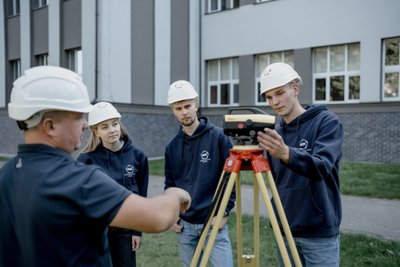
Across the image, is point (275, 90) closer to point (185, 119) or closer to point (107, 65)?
point (185, 119)

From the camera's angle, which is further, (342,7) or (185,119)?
(342,7)

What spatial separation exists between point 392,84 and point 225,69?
647 centimetres

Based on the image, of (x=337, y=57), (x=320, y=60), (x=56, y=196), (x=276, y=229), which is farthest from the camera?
(x=320, y=60)

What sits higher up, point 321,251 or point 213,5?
point 213,5

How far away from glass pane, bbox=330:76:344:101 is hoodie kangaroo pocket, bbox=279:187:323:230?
478 inches

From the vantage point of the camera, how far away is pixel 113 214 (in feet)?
4.78

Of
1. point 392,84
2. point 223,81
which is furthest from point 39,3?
point 392,84

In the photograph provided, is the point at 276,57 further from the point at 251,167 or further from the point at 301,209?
the point at 251,167

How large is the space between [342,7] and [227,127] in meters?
12.8

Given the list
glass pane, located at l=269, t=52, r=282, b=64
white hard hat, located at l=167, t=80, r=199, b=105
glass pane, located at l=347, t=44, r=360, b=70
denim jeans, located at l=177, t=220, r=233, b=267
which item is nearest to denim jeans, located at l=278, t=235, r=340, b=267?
denim jeans, located at l=177, t=220, r=233, b=267

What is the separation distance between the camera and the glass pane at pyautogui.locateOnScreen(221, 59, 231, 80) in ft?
53.9

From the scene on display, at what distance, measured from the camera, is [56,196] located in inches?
56.8

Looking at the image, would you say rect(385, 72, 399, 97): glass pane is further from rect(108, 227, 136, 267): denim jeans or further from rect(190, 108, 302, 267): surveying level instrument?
rect(190, 108, 302, 267): surveying level instrument

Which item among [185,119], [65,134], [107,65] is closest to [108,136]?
[185,119]
